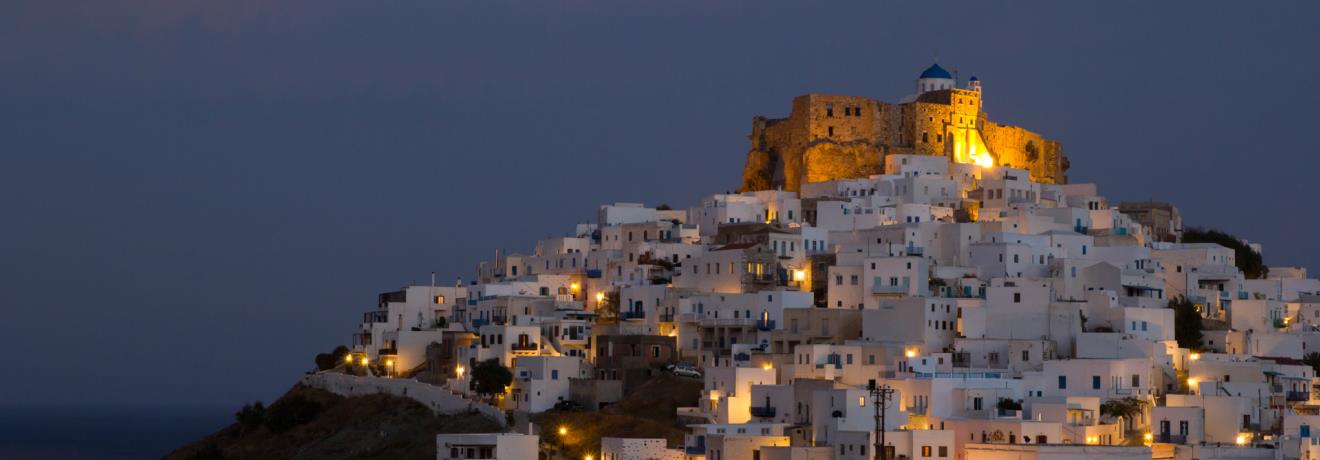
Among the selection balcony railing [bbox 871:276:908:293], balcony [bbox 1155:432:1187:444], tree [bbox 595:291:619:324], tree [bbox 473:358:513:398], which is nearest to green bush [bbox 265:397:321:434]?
tree [bbox 473:358:513:398]

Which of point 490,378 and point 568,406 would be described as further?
point 490,378

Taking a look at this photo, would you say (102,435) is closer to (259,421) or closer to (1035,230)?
(259,421)

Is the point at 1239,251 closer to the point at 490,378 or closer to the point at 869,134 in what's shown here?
the point at 869,134

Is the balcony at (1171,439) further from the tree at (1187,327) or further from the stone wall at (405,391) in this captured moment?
the stone wall at (405,391)

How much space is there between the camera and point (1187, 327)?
Answer: 209 feet

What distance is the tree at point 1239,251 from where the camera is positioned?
76.8 m

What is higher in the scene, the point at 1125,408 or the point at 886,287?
the point at 886,287

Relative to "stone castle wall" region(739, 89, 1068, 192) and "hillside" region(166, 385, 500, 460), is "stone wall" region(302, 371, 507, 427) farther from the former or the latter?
"stone castle wall" region(739, 89, 1068, 192)

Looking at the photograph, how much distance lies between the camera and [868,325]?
6147cm

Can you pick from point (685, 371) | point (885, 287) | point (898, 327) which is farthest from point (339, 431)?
point (898, 327)

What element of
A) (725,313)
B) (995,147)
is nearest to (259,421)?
(725,313)

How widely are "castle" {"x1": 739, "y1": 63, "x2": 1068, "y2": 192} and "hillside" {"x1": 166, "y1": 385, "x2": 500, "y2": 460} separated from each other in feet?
71.8

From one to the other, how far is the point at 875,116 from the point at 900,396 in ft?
98.4

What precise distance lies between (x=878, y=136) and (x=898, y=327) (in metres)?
23.8
